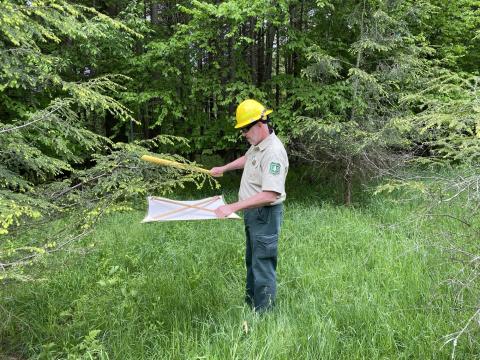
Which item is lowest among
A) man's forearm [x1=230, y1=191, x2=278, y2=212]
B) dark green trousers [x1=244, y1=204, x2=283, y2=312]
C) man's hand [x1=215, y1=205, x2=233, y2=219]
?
dark green trousers [x1=244, y1=204, x2=283, y2=312]

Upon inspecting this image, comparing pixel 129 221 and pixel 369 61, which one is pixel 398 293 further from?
pixel 369 61

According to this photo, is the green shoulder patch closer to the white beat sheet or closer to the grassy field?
→ the white beat sheet

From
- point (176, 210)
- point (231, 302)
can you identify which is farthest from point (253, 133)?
point (231, 302)

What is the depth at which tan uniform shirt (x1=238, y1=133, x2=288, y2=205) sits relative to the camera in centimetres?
364

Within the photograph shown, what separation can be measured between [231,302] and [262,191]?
53.6 inches

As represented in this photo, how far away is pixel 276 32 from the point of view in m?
9.97

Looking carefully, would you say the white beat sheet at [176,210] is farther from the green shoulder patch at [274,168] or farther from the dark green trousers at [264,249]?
the green shoulder patch at [274,168]

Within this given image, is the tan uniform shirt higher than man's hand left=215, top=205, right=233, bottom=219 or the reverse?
higher

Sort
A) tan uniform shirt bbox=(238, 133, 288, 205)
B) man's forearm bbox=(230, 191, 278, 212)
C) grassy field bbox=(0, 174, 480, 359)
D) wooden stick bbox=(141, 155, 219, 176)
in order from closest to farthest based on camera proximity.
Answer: grassy field bbox=(0, 174, 480, 359) < man's forearm bbox=(230, 191, 278, 212) < tan uniform shirt bbox=(238, 133, 288, 205) < wooden stick bbox=(141, 155, 219, 176)

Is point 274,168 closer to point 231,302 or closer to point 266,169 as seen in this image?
point 266,169

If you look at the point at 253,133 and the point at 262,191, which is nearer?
the point at 262,191

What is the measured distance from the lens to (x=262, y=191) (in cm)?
365

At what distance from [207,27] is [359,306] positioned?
6.37m

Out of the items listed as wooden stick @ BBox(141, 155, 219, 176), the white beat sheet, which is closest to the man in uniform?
the white beat sheet
